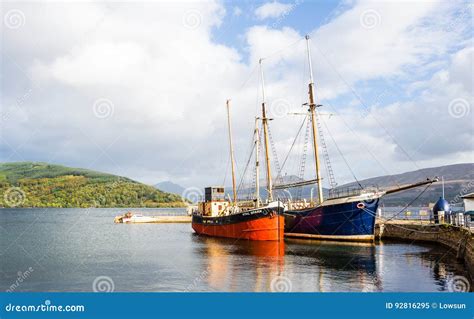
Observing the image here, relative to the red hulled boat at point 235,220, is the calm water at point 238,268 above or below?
below

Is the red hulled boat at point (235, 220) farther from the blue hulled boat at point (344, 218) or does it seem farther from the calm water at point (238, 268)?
the blue hulled boat at point (344, 218)

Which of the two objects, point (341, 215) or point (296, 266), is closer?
point (296, 266)

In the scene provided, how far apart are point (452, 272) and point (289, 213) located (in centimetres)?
2899

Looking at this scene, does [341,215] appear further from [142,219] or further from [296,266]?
[142,219]

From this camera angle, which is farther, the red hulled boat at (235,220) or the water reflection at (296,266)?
the red hulled boat at (235,220)

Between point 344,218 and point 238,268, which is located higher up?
point 344,218

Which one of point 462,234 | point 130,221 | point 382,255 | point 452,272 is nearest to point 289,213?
point 382,255

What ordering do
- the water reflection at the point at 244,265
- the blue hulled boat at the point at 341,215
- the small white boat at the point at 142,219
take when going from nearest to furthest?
the water reflection at the point at 244,265 → the blue hulled boat at the point at 341,215 → the small white boat at the point at 142,219

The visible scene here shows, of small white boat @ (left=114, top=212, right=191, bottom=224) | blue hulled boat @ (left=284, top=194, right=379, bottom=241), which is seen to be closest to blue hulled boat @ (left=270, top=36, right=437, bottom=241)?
blue hulled boat @ (left=284, top=194, right=379, bottom=241)

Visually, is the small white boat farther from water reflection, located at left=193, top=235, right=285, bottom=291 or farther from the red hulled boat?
water reflection, located at left=193, top=235, right=285, bottom=291

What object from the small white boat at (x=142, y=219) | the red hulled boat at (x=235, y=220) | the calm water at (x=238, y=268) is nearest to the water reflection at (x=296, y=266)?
the calm water at (x=238, y=268)

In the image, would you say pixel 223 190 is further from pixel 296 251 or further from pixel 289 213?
pixel 296 251

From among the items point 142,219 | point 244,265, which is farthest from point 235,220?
point 142,219
